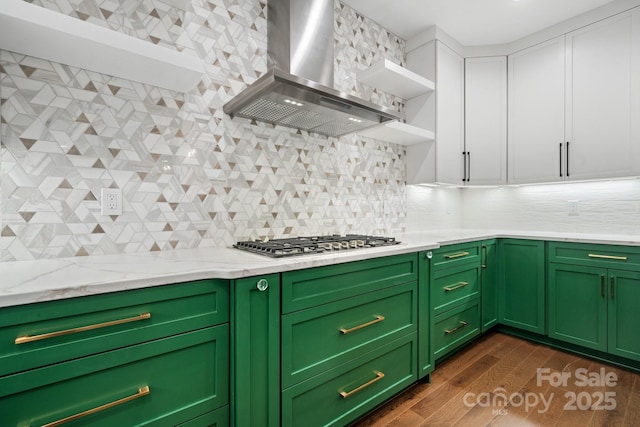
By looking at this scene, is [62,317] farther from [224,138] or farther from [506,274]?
[506,274]

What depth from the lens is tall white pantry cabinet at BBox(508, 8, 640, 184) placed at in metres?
2.35

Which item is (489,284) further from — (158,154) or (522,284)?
(158,154)

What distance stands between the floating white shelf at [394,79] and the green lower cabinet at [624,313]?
2001 mm

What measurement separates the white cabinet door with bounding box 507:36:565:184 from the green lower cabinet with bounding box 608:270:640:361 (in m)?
0.94

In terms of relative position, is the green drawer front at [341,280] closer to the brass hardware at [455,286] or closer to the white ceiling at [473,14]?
the brass hardware at [455,286]

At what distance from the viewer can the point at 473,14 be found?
256cm

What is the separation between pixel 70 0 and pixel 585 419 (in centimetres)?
325

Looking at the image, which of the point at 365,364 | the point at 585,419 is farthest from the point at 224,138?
the point at 585,419

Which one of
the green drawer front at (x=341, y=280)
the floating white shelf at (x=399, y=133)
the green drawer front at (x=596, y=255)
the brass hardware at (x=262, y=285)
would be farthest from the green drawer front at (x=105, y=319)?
the green drawer front at (x=596, y=255)

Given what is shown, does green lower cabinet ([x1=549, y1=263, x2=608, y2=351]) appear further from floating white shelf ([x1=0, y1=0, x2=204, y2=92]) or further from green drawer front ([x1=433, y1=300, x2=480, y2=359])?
floating white shelf ([x1=0, y1=0, x2=204, y2=92])

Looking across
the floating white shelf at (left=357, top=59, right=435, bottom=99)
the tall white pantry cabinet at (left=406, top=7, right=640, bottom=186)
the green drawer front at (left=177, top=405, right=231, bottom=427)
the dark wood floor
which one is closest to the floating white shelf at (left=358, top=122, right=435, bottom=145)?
the tall white pantry cabinet at (left=406, top=7, right=640, bottom=186)

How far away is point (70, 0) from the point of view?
1.34m

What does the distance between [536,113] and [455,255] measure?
172cm

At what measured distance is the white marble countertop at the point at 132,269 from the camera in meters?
0.83
